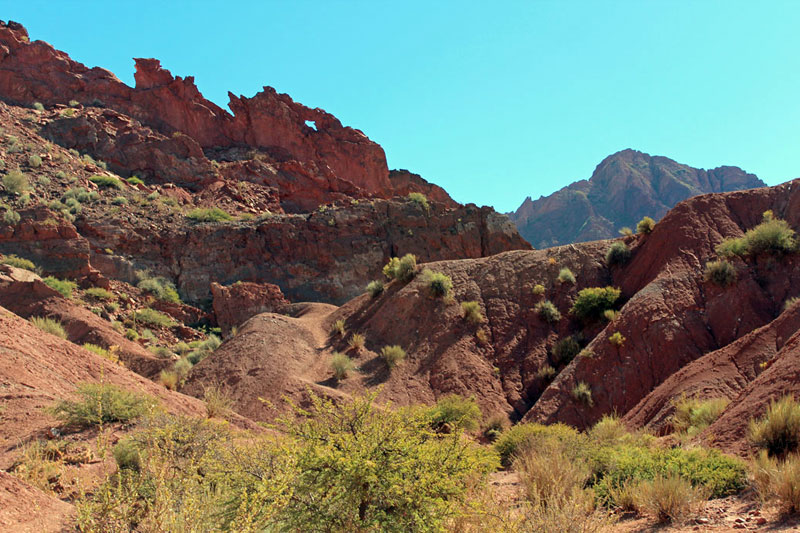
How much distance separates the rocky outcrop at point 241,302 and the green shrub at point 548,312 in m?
16.9

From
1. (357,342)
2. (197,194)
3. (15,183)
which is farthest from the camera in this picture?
(197,194)

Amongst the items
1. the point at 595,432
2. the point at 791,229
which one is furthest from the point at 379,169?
the point at 595,432

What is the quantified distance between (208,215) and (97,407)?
115 ft

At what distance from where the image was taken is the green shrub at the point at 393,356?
21.0m

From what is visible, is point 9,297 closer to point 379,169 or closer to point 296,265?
point 296,265

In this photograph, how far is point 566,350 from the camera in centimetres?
1989

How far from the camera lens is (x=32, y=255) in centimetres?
3112

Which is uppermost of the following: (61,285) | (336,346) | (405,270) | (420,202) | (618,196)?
(618,196)

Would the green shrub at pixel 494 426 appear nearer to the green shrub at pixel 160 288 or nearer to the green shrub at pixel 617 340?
the green shrub at pixel 617 340

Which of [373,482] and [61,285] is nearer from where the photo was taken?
[373,482]

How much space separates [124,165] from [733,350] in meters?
48.5

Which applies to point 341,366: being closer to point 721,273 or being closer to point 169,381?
point 169,381

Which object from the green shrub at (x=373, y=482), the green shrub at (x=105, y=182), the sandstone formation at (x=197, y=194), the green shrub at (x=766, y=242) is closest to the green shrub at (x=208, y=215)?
the sandstone formation at (x=197, y=194)

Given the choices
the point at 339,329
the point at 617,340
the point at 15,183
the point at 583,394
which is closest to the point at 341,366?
the point at 339,329
